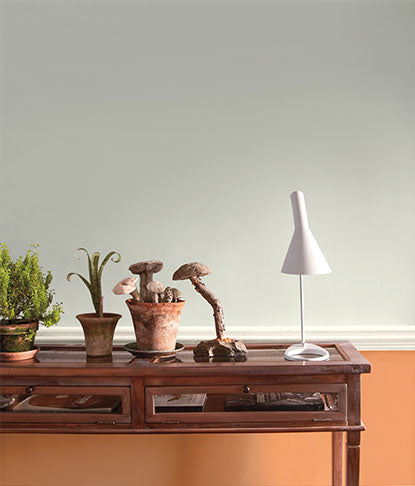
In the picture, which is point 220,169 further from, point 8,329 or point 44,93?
point 8,329

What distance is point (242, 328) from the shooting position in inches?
94.4

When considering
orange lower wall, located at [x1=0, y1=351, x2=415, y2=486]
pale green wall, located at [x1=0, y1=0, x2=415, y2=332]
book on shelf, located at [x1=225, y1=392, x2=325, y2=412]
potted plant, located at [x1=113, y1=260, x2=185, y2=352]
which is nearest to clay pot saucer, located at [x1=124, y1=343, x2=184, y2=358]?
potted plant, located at [x1=113, y1=260, x2=185, y2=352]

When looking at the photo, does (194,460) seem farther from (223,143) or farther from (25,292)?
(223,143)

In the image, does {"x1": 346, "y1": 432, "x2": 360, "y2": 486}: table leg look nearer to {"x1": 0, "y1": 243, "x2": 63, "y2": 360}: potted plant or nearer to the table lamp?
the table lamp

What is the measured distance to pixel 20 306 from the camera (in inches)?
82.2

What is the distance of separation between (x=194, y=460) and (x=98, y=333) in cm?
76

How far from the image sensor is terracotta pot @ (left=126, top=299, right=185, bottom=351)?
2.02 m

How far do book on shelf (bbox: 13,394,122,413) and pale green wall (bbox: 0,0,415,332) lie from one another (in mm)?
552

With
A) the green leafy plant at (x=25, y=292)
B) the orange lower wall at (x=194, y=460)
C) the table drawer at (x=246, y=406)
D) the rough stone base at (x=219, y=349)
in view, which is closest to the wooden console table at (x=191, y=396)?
the table drawer at (x=246, y=406)

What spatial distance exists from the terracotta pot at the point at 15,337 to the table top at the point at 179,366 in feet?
0.20

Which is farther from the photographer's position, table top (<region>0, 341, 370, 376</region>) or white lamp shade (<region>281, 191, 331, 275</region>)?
white lamp shade (<region>281, 191, 331, 275</region>)

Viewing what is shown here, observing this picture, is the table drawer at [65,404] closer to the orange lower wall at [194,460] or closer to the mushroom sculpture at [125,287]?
→ the mushroom sculpture at [125,287]

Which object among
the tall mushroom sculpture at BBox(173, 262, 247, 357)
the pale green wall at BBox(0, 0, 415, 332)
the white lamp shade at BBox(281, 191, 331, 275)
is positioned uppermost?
the pale green wall at BBox(0, 0, 415, 332)

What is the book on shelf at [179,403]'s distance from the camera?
189cm
